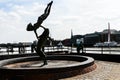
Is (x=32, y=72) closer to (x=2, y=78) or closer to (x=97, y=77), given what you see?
(x=2, y=78)

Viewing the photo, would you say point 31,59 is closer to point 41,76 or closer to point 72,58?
point 72,58

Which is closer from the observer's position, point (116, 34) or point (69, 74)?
point (69, 74)

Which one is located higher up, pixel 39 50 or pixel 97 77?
pixel 39 50

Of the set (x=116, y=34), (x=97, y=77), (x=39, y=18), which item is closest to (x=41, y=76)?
(x=97, y=77)

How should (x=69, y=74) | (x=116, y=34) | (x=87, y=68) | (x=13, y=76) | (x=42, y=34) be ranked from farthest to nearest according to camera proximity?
(x=116, y=34), (x=42, y=34), (x=87, y=68), (x=69, y=74), (x=13, y=76)

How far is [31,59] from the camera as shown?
18.9 meters

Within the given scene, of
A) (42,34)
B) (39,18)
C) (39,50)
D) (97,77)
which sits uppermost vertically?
(39,18)

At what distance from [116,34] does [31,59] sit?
10046cm

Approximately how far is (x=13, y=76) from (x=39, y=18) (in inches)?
170

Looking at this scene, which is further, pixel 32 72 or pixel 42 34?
pixel 42 34

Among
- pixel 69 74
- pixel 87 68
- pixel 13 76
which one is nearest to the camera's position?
pixel 13 76

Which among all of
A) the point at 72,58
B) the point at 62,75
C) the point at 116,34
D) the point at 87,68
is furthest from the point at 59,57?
the point at 116,34

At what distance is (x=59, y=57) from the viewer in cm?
1933

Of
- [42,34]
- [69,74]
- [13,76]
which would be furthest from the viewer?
[42,34]
